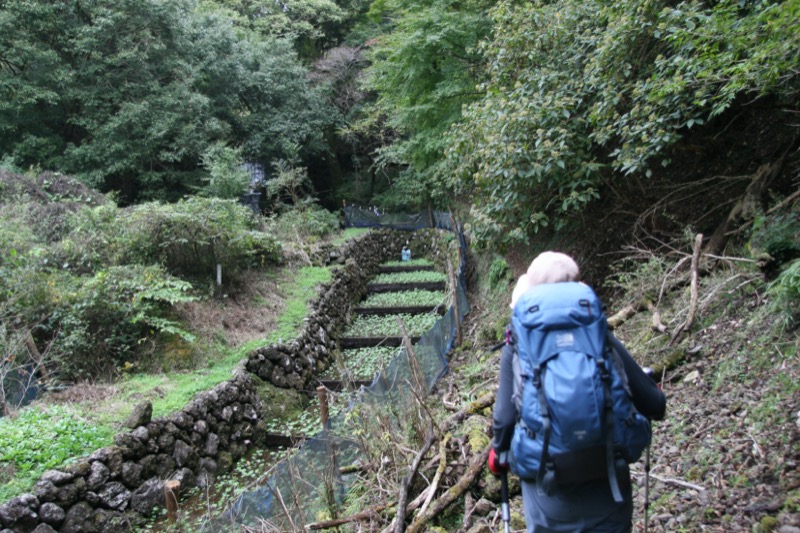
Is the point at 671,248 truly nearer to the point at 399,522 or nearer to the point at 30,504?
the point at 399,522

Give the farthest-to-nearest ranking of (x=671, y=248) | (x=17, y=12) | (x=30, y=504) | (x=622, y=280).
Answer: (x=17, y=12) → (x=622, y=280) → (x=671, y=248) → (x=30, y=504)

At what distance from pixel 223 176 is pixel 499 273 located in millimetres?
8243

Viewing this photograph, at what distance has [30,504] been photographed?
4.96 metres

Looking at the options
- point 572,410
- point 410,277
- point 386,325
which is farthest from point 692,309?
point 410,277

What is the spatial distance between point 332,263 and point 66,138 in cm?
863

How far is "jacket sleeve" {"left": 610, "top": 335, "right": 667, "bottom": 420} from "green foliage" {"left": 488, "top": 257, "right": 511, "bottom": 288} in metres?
8.25

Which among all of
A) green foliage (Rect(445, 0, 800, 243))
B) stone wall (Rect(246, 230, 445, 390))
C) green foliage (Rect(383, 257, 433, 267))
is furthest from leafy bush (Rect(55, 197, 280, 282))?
green foliage (Rect(383, 257, 433, 267))

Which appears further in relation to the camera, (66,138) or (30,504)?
(66,138)

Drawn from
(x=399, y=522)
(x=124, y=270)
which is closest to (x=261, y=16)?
(x=124, y=270)

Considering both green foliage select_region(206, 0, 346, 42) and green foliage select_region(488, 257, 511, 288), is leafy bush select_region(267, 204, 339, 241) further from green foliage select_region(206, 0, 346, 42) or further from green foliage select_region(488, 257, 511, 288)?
green foliage select_region(206, 0, 346, 42)

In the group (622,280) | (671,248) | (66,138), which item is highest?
(66,138)

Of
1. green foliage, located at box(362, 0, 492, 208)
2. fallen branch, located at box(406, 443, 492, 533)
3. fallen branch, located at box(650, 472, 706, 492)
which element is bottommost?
fallen branch, located at box(406, 443, 492, 533)

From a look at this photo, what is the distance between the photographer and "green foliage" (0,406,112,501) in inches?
204

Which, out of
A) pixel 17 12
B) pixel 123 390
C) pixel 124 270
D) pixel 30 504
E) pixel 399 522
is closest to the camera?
pixel 399 522
